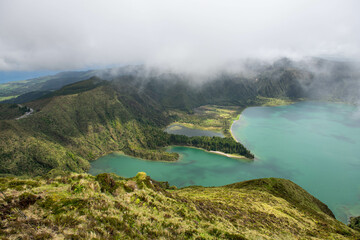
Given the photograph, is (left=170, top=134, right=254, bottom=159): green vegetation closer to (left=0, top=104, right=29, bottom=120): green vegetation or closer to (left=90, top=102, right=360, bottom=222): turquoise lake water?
(left=90, top=102, right=360, bottom=222): turquoise lake water

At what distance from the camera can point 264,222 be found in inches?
1651

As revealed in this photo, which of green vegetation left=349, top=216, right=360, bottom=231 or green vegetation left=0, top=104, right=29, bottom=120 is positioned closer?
green vegetation left=349, top=216, right=360, bottom=231

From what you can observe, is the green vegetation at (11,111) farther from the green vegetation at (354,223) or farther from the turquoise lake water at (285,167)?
the green vegetation at (354,223)

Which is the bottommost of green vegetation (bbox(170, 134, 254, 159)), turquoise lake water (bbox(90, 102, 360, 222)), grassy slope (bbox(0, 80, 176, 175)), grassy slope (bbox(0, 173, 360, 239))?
turquoise lake water (bbox(90, 102, 360, 222))

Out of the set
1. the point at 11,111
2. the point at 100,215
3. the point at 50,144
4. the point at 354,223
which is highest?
the point at 11,111

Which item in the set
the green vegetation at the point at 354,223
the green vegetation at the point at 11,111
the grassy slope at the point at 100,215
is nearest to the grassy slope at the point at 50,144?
the green vegetation at the point at 11,111

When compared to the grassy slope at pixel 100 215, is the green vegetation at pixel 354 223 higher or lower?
lower

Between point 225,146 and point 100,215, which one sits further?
point 225,146

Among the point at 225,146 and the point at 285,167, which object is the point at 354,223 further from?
the point at 225,146

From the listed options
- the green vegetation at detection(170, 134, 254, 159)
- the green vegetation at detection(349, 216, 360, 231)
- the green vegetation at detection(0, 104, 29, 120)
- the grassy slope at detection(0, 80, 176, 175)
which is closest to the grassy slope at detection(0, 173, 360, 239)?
the green vegetation at detection(349, 216, 360, 231)

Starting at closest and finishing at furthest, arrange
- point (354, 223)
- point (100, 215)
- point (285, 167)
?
point (100, 215)
point (354, 223)
point (285, 167)

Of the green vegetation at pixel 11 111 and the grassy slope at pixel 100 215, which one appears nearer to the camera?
the grassy slope at pixel 100 215

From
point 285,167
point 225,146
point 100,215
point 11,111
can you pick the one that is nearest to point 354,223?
point 285,167

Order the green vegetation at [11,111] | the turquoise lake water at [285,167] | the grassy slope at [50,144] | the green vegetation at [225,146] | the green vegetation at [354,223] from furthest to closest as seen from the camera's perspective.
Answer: the green vegetation at [11,111] → the green vegetation at [225,146] → the grassy slope at [50,144] → the turquoise lake water at [285,167] → the green vegetation at [354,223]
